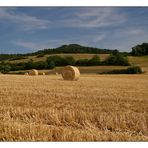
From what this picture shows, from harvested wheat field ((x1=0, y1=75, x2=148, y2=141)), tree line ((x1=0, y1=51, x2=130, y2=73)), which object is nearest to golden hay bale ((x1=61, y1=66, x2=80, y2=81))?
tree line ((x1=0, y1=51, x2=130, y2=73))

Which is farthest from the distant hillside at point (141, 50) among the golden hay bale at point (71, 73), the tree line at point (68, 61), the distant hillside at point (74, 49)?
the golden hay bale at point (71, 73)

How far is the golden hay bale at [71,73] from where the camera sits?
15.6 meters

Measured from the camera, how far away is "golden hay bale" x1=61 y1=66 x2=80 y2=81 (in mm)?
15641

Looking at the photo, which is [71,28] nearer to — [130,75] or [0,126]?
[0,126]

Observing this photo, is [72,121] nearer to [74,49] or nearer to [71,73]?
[74,49]

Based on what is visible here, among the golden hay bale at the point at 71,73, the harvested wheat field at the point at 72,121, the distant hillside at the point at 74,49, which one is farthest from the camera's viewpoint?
the golden hay bale at the point at 71,73

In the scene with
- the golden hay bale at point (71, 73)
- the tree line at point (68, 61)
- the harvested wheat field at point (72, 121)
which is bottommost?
the harvested wheat field at point (72, 121)

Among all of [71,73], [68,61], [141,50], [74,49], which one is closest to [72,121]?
[74,49]

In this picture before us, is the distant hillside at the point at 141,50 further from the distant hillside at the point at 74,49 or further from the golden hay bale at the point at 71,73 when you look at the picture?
the golden hay bale at the point at 71,73

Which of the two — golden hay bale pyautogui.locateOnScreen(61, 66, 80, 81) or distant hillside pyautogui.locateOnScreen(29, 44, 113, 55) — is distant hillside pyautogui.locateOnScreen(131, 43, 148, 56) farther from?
golden hay bale pyautogui.locateOnScreen(61, 66, 80, 81)

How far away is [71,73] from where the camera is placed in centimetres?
1589
